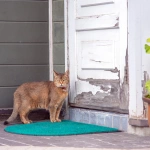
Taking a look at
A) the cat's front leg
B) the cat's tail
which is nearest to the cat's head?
the cat's front leg

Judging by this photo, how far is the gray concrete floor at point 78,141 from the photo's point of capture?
591 centimetres

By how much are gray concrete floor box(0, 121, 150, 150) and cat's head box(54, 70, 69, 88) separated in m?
1.08

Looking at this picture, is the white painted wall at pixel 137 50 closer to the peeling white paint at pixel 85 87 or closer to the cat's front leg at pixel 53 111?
the peeling white paint at pixel 85 87

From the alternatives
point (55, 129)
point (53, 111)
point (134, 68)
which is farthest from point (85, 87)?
point (134, 68)

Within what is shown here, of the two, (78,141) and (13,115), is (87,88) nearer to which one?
(13,115)

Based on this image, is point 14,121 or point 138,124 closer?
point 138,124

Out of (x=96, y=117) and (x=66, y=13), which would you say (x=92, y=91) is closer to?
(x=96, y=117)

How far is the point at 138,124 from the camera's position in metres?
6.61

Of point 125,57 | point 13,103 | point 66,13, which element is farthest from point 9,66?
point 125,57

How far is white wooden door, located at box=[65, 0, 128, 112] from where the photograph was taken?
6.97 m

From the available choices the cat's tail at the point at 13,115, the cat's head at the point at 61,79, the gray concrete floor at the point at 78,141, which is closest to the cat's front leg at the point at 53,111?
A: the cat's head at the point at 61,79

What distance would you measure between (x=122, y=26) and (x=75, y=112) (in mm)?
1466

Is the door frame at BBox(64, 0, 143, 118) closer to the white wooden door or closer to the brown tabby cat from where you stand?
the white wooden door

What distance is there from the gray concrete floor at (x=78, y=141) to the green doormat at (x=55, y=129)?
137mm
